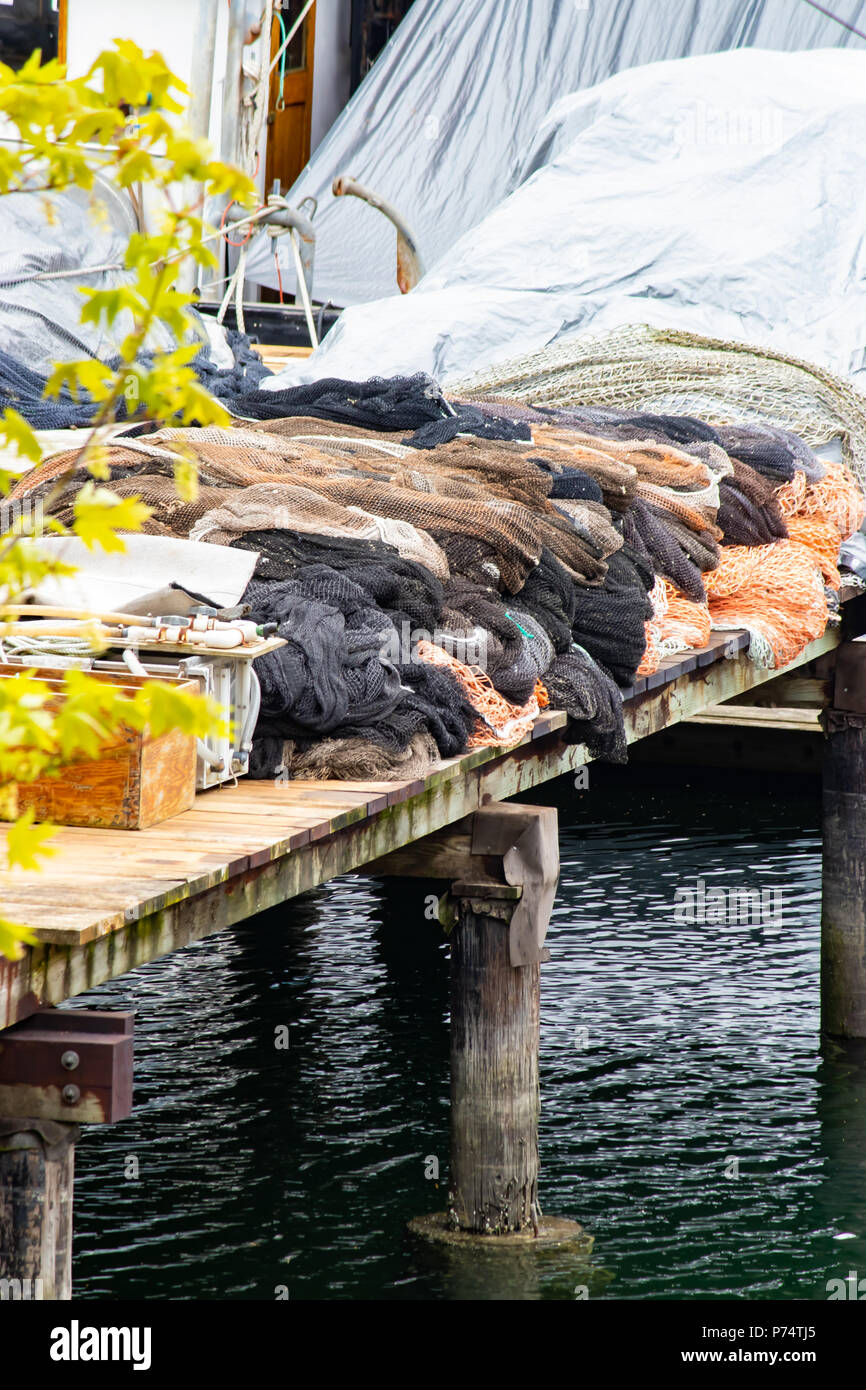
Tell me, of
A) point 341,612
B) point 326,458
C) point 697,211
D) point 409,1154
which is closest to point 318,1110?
point 409,1154

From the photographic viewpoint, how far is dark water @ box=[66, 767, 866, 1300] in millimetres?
6113

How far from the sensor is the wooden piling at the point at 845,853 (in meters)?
8.81

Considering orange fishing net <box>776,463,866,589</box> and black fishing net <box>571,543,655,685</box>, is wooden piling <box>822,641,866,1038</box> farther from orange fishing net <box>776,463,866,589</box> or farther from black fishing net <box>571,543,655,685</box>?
black fishing net <box>571,543,655,685</box>

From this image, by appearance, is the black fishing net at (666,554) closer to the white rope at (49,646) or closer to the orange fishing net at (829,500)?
the orange fishing net at (829,500)

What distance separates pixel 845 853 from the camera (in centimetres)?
901

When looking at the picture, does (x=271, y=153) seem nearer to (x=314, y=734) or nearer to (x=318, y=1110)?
(x=318, y=1110)

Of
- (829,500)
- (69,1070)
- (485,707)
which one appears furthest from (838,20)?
(69,1070)

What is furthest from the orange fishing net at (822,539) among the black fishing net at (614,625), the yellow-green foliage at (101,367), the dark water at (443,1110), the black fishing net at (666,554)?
the yellow-green foliage at (101,367)

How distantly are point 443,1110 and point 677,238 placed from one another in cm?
527
